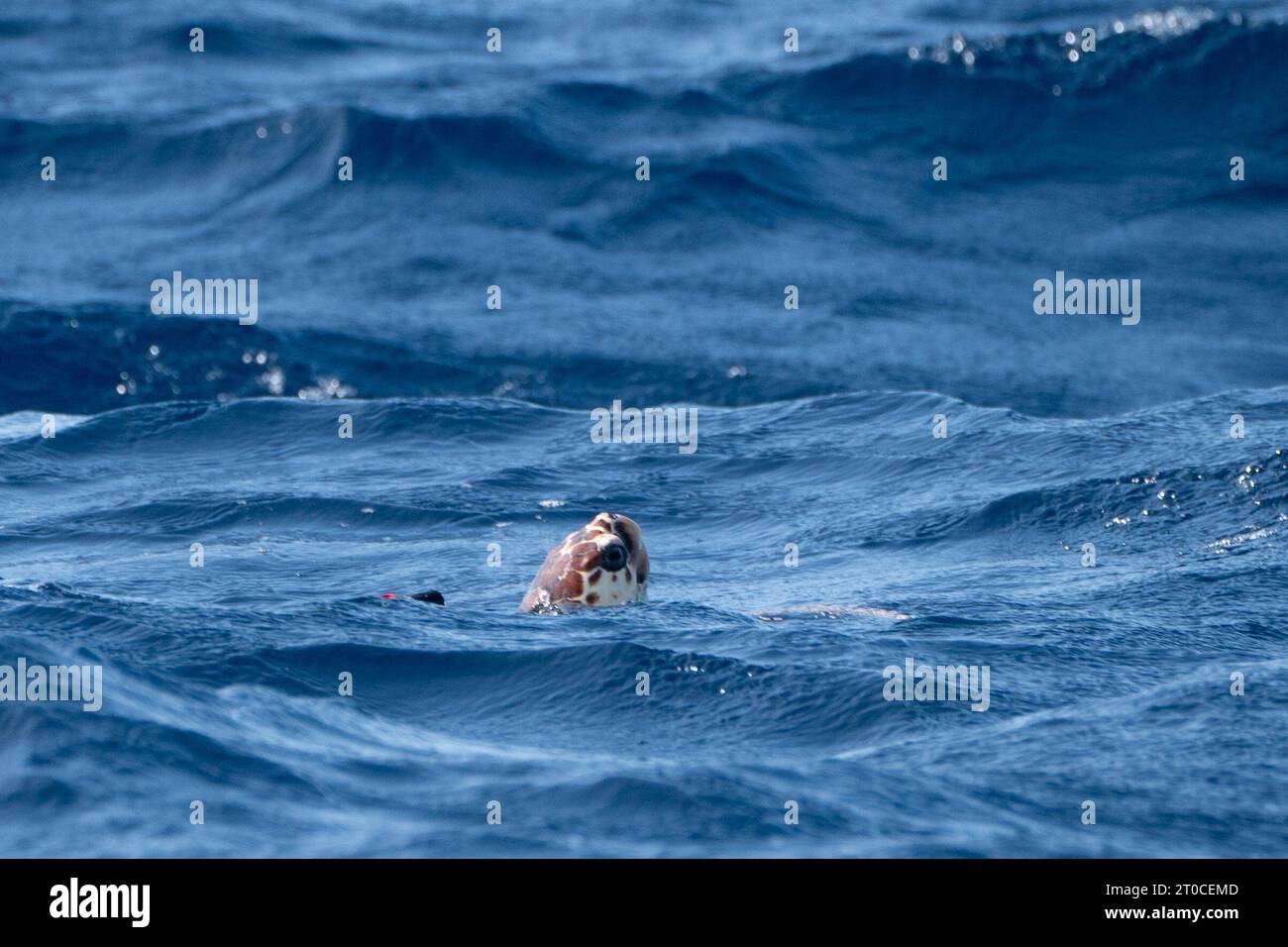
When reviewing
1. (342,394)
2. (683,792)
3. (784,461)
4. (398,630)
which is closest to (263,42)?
(342,394)

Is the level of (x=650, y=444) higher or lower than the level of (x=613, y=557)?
higher

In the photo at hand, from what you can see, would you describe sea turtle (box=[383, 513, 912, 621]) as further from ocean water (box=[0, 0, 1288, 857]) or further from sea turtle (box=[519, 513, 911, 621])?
ocean water (box=[0, 0, 1288, 857])

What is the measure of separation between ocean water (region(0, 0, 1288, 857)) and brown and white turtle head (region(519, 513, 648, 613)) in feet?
0.64

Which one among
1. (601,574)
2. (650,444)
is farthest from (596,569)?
(650,444)

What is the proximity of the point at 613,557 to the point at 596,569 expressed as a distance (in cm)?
11

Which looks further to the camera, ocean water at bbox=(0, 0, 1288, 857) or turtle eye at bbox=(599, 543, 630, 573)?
turtle eye at bbox=(599, 543, 630, 573)

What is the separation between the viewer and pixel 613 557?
28.7 ft

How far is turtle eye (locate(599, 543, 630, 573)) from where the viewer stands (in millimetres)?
8727

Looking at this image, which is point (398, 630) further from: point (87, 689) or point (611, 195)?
point (611, 195)

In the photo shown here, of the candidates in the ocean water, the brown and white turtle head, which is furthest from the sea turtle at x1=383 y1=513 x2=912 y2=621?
the ocean water

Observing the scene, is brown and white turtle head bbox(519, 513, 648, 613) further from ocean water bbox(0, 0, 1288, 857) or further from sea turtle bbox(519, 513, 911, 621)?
ocean water bbox(0, 0, 1288, 857)

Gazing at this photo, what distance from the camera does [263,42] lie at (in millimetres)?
30562

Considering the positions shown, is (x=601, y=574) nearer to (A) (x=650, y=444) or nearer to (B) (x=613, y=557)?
(B) (x=613, y=557)

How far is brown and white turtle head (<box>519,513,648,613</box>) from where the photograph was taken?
8758mm
